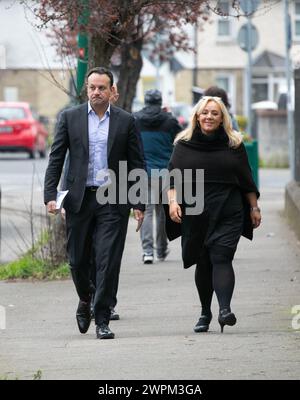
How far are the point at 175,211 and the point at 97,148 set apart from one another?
71cm

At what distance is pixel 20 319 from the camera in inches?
457

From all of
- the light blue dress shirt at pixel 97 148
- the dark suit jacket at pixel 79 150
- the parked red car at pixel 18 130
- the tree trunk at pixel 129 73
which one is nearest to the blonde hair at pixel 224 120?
the dark suit jacket at pixel 79 150

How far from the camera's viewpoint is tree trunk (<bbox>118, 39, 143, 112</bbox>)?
20344 mm

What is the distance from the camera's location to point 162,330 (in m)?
10.7

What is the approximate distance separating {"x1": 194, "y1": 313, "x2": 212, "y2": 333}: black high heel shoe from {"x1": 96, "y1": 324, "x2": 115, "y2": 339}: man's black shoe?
63 centimetres

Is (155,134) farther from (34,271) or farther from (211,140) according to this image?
(211,140)

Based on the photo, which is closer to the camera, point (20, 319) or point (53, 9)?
point (20, 319)

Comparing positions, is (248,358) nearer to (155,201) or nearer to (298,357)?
(298,357)

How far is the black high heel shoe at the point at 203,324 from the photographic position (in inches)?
412

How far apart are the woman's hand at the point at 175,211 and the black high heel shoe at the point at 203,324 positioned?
0.71 meters

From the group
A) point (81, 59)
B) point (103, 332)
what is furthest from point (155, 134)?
point (103, 332)

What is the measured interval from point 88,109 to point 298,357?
2.49 m

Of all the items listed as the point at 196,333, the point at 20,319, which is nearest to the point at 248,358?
the point at 196,333

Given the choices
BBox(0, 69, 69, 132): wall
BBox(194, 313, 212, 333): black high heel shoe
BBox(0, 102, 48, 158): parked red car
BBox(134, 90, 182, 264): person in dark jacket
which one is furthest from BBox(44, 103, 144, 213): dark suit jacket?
BBox(0, 69, 69, 132): wall
